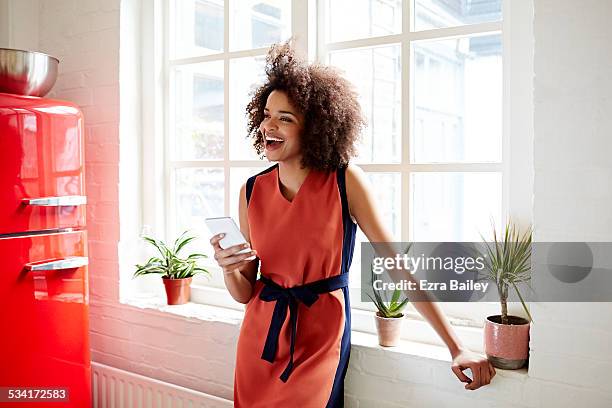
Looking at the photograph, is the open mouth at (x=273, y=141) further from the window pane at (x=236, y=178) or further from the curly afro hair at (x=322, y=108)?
the window pane at (x=236, y=178)

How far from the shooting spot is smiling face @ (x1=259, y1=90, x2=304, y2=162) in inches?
69.1

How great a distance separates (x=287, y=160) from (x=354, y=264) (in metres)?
0.64

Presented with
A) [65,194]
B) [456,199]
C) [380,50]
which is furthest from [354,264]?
[65,194]

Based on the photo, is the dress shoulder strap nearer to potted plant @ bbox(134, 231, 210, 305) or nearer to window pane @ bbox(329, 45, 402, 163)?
window pane @ bbox(329, 45, 402, 163)

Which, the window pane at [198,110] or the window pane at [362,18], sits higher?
the window pane at [362,18]

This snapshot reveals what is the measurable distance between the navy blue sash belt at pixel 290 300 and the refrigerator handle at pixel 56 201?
0.95m

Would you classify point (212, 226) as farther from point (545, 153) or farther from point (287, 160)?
point (545, 153)

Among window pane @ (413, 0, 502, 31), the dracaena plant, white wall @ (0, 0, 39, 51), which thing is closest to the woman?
window pane @ (413, 0, 502, 31)

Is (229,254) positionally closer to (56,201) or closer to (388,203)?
(388,203)

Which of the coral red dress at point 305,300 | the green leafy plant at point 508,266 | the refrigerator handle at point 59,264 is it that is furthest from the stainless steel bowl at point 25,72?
the green leafy plant at point 508,266

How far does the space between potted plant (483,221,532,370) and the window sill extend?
0.04 metres

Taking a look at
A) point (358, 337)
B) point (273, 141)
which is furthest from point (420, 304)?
point (273, 141)

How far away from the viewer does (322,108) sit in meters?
1.71

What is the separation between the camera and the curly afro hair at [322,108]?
1.72 m
